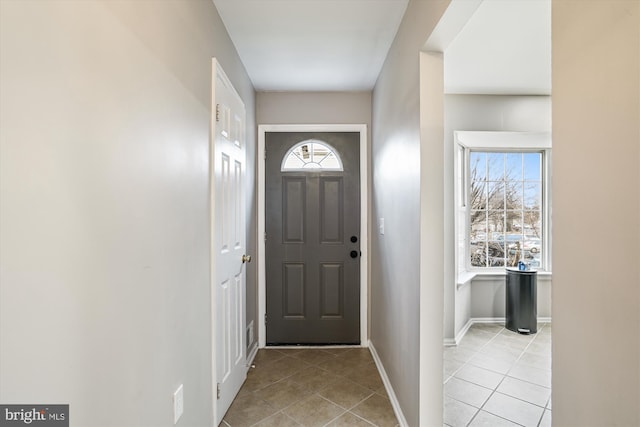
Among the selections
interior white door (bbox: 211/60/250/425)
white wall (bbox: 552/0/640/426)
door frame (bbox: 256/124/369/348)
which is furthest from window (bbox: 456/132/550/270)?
white wall (bbox: 552/0/640/426)

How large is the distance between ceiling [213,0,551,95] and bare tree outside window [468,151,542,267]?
3.24 feet

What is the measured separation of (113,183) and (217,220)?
3.32 ft

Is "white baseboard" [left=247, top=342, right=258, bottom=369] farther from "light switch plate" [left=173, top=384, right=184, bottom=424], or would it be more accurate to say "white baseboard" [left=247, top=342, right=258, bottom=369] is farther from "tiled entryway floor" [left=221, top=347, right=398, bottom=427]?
"light switch plate" [left=173, top=384, right=184, bottom=424]

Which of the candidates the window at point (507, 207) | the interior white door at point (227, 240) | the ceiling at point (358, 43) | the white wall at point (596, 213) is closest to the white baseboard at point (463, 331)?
the window at point (507, 207)

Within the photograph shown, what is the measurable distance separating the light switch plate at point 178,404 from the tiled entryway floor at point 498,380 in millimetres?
1595

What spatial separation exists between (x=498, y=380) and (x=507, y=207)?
2.18m

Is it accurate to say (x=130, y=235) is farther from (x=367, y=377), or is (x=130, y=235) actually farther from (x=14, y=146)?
(x=367, y=377)

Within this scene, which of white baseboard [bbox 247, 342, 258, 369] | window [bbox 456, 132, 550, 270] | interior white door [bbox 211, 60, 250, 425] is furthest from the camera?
window [bbox 456, 132, 550, 270]

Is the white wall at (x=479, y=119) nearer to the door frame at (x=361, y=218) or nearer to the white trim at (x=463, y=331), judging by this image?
the white trim at (x=463, y=331)

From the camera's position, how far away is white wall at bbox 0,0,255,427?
0.65 meters

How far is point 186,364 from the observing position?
148cm

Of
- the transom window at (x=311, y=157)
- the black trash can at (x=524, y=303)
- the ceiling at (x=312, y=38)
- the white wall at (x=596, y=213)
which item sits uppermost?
the ceiling at (x=312, y=38)

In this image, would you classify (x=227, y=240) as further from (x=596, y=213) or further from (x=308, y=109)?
(x=596, y=213)

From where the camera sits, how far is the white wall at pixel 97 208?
0.65m
